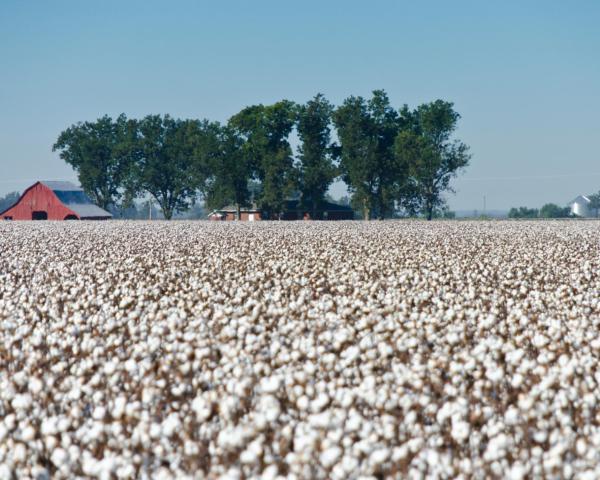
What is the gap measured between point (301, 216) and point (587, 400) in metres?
85.1

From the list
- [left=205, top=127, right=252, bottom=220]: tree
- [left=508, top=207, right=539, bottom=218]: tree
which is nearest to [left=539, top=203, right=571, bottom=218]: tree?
[left=508, top=207, right=539, bottom=218]: tree

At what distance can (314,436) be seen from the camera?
15.2 ft

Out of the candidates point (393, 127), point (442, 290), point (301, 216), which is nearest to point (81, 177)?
point (301, 216)

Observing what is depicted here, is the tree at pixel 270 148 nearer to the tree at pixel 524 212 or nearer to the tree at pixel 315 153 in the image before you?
the tree at pixel 315 153

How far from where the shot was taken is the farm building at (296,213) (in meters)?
88.3

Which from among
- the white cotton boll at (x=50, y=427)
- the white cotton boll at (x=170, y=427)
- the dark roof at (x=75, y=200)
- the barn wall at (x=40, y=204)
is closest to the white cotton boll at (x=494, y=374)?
the white cotton boll at (x=170, y=427)

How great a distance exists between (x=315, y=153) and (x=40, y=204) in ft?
129

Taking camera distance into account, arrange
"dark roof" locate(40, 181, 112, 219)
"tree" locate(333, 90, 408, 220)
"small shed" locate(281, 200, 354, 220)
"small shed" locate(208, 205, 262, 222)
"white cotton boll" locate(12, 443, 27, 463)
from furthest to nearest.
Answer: "small shed" locate(208, 205, 262, 222) → "dark roof" locate(40, 181, 112, 219) → "small shed" locate(281, 200, 354, 220) → "tree" locate(333, 90, 408, 220) → "white cotton boll" locate(12, 443, 27, 463)

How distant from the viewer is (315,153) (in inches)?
3324

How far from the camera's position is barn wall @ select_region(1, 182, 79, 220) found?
9238 cm

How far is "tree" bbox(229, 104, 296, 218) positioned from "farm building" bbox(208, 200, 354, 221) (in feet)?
8.02

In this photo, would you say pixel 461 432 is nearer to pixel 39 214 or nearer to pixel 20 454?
pixel 20 454

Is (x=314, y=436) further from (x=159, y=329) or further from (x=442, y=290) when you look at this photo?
(x=442, y=290)

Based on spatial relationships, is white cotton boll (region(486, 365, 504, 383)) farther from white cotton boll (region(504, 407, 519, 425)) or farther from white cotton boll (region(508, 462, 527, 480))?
white cotton boll (region(508, 462, 527, 480))
